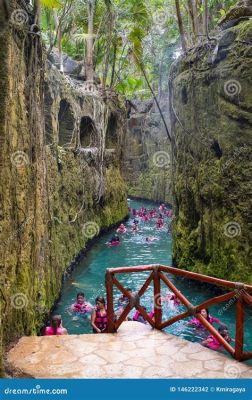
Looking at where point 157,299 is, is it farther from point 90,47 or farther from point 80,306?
point 90,47

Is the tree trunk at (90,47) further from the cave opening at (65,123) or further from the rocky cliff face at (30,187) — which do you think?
the rocky cliff face at (30,187)

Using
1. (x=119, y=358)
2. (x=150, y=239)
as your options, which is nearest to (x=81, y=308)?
(x=119, y=358)

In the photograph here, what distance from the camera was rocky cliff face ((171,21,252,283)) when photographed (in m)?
9.91

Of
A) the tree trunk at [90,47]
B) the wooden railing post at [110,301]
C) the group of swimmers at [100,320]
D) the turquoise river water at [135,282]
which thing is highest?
the tree trunk at [90,47]

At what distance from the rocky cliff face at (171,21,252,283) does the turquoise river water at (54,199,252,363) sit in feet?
2.84

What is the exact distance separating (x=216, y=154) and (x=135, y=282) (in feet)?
17.0

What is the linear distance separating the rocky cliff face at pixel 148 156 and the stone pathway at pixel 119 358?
25086mm

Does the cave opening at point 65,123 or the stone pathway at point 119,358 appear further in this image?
the cave opening at point 65,123

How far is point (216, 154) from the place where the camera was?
11.0 metres

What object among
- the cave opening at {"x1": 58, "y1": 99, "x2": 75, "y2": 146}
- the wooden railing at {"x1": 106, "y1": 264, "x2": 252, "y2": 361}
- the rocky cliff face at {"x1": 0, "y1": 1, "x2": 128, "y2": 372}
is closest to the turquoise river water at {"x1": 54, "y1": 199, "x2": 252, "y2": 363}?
the rocky cliff face at {"x1": 0, "y1": 1, "x2": 128, "y2": 372}

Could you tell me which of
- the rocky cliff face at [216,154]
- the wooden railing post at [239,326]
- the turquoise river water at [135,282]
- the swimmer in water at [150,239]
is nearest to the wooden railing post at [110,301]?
the wooden railing post at [239,326]

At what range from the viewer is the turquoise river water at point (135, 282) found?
9.82 meters

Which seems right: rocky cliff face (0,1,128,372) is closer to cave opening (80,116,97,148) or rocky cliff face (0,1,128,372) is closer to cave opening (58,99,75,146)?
cave opening (58,99,75,146)
